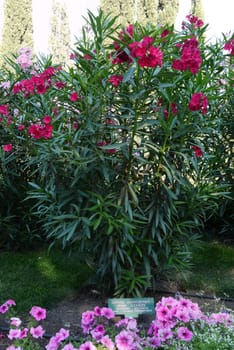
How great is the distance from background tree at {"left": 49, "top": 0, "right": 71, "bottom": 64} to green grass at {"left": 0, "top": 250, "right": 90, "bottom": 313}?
1418 cm

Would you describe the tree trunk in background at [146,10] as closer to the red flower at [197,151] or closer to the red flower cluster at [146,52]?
the red flower at [197,151]

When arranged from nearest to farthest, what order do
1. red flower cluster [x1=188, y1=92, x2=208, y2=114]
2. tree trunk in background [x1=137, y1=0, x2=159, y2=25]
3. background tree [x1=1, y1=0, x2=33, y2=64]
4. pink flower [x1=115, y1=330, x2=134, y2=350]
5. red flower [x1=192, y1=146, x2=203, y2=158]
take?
pink flower [x1=115, y1=330, x2=134, y2=350] → red flower cluster [x1=188, y1=92, x2=208, y2=114] → red flower [x1=192, y1=146, x2=203, y2=158] → tree trunk in background [x1=137, y1=0, x2=159, y2=25] → background tree [x1=1, y1=0, x2=33, y2=64]

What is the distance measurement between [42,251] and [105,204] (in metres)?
1.79

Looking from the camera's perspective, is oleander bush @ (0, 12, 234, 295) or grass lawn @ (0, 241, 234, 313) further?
grass lawn @ (0, 241, 234, 313)

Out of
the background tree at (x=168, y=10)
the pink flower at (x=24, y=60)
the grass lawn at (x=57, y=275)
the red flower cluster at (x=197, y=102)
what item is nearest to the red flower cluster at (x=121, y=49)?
the red flower cluster at (x=197, y=102)

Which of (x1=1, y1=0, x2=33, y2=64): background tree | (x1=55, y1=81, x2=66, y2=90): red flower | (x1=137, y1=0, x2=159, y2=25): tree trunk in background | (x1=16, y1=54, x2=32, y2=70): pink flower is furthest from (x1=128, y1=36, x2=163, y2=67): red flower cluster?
(x1=1, y1=0, x2=33, y2=64): background tree

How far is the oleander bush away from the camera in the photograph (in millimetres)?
2170

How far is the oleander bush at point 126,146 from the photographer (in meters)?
2.17

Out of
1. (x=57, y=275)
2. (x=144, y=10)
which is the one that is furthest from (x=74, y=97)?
(x=144, y=10)

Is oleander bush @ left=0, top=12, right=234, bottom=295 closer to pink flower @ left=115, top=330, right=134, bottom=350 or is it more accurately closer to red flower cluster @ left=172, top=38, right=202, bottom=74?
red flower cluster @ left=172, top=38, right=202, bottom=74

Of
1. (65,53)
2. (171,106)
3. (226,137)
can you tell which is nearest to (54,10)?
(65,53)

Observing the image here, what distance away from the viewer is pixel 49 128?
210cm

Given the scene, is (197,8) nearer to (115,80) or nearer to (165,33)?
(165,33)

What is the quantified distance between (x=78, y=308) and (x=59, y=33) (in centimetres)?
1678
